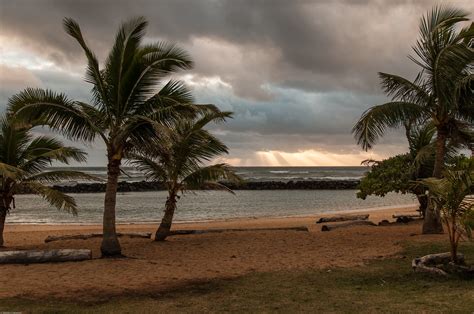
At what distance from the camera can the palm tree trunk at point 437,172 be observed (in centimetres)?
1371

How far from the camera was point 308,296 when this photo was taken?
7734mm

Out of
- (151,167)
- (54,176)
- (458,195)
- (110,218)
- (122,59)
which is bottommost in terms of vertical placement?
(110,218)

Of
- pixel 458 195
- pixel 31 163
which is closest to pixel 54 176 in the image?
pixel 31 163

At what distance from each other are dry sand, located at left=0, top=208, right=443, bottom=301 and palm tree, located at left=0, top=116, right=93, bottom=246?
71.3 inches

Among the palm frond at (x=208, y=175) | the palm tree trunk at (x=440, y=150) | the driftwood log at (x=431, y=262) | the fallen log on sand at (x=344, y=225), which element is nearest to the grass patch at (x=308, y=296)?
the driftwood log at (x=431, y=262)

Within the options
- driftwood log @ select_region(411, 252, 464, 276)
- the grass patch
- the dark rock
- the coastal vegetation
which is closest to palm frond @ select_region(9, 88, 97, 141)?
the grass patch

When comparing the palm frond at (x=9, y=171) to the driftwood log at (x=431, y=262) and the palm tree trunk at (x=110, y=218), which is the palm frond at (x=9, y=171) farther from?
the driftwood log at (x=431, y=262)

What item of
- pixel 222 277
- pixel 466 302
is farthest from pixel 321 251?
pixel 466 302

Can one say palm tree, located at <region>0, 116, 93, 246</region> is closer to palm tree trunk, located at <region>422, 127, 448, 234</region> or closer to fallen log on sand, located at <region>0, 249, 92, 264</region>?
fallen log on sand, located at <region>0, 249, 92, 264</region>

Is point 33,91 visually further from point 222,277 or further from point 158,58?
point 222,277

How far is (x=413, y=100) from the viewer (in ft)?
45.3

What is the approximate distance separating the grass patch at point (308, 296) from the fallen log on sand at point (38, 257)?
3.52 metres

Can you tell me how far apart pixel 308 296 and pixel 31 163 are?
31.9ft

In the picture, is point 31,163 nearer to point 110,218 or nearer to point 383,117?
point 110,218
